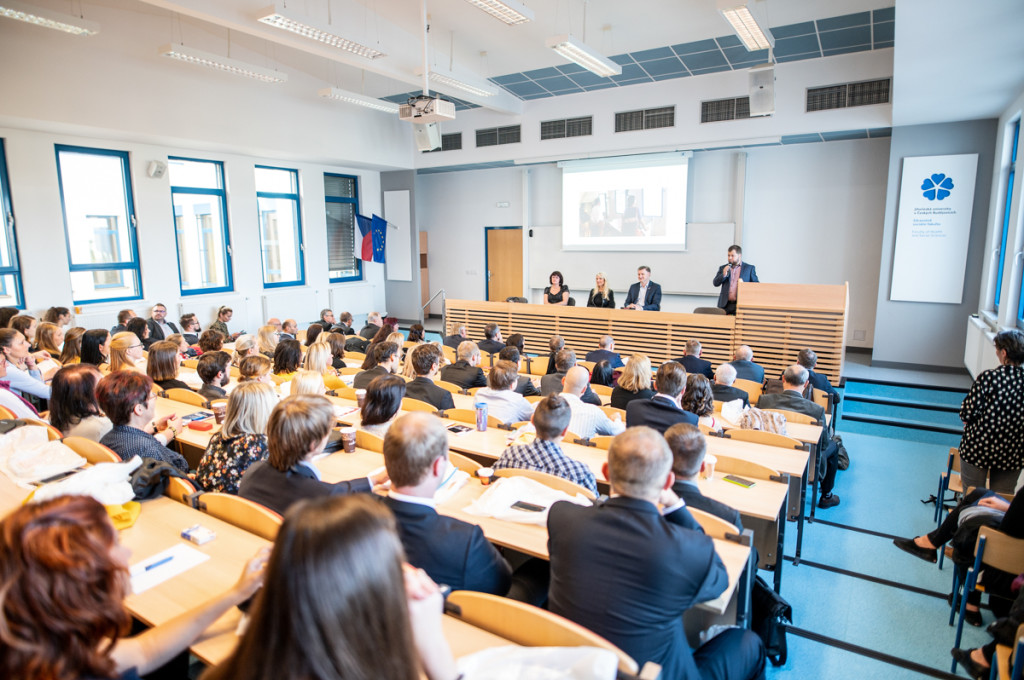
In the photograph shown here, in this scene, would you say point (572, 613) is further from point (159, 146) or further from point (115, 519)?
point (159, 146)

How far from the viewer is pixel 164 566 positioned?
76.9 inches

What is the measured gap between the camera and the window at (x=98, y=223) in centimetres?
821

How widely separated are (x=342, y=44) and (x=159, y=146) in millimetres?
4185

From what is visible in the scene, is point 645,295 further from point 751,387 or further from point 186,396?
point 186,396

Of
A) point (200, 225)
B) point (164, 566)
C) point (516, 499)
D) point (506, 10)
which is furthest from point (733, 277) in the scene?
point (200, 225)

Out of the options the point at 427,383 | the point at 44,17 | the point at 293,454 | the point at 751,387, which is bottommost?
the point at 751,387

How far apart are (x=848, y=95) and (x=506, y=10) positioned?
512 centimetres

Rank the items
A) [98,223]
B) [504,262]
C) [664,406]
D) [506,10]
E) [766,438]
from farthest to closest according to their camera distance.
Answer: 1. [504,262]
2. [98,223]
3. [506,10]
4. [766,438]
5. [664,406]

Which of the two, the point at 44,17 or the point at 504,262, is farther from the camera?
the point at 504,262

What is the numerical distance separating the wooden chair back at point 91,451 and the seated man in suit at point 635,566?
209 centimetres

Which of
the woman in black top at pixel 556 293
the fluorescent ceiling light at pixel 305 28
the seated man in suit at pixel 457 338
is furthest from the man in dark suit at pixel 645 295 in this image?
the fluorescent ceiling light at pixel 305 28

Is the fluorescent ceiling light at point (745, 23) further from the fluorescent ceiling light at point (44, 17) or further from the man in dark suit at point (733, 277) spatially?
the fluorescent ceiling light at point (44, 17)

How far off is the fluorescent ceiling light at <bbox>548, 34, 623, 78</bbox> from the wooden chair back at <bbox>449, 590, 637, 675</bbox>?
6.19m

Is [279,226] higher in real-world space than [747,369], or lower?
higher
